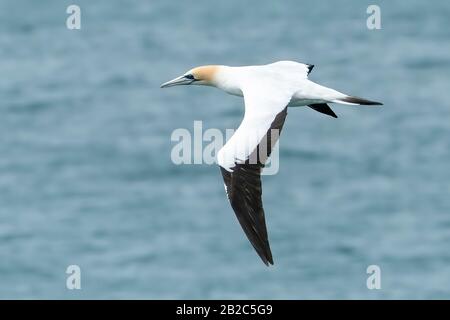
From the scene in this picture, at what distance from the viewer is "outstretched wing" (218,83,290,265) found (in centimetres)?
1284

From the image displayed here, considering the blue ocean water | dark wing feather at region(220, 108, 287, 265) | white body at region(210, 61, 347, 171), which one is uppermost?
the blue ocean water

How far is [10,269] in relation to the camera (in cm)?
3581

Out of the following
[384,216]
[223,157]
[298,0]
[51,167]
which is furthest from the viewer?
[298,0]

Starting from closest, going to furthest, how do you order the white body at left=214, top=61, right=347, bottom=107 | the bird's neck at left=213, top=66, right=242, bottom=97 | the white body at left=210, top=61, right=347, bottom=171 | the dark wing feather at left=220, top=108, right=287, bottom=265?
the dark wing feather at left=220, top=108, right=287, bottom=265, the white body at left=210, top=61, right=347, bottom=171, the white body at left=214, top=61, right=347, bottom=107, the bird's neck at left=213, top=66, right=242, bottom=97

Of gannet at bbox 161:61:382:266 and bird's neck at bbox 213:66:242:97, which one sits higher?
bird's neck at bbox 213:66:242:97

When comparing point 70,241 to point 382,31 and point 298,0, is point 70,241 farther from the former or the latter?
point 298,0

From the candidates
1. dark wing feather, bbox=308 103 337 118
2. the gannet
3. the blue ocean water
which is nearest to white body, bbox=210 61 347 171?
the gannet

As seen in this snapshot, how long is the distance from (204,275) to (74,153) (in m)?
9.70

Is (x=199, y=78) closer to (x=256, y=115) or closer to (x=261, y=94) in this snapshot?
(x=261, y=94)

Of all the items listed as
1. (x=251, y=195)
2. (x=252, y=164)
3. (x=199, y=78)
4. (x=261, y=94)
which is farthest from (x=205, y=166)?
(x=251, y=195)

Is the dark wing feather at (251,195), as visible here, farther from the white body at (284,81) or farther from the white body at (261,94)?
the white body at (284,81)

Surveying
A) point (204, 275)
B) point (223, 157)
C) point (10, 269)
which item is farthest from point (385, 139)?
point (223, 157)

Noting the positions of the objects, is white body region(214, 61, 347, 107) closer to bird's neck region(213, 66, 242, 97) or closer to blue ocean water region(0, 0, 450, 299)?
bird's neck region(213, 66, 242, 97)

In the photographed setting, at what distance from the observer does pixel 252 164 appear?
1316 centimetres
